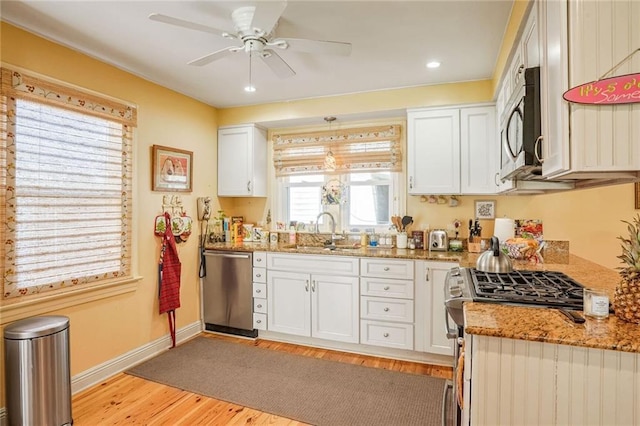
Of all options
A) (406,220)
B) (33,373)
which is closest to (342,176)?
(406,220)

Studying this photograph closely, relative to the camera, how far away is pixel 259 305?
360 centimetres

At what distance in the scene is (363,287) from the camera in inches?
127

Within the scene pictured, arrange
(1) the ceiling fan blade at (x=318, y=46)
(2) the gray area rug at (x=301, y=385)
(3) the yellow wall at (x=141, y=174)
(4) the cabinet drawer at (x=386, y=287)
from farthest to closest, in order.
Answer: (4) the cabinet drawer at (x=386, y=287), (3) the yellow wall at (x=141, y=174), (2) the gray area rug at (x=301, y=385), (1) the ceiling fan blade at (x=318, y=46)

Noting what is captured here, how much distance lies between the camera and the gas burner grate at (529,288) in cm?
150

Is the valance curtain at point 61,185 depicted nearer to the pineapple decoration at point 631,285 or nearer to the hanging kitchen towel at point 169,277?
the hanging kitchen towel at point 169,277

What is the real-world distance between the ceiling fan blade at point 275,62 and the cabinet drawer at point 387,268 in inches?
69.2

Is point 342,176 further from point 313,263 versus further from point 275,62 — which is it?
point 275,62

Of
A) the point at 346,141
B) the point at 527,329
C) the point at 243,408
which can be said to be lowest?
the point at 243,408

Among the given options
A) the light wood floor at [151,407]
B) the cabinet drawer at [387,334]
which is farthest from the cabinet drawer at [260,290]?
the light wood floor at [151,407]

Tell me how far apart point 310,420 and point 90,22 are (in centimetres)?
291

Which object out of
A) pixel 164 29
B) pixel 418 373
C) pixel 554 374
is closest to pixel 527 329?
pixel 554 374

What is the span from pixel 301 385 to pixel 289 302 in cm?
93

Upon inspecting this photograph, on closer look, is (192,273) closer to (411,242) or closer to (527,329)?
(411,242)

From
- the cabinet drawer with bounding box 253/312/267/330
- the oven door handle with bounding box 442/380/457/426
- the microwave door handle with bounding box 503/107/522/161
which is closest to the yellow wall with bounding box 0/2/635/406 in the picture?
the cabinet drawer with bounding box 253/312/267/330
